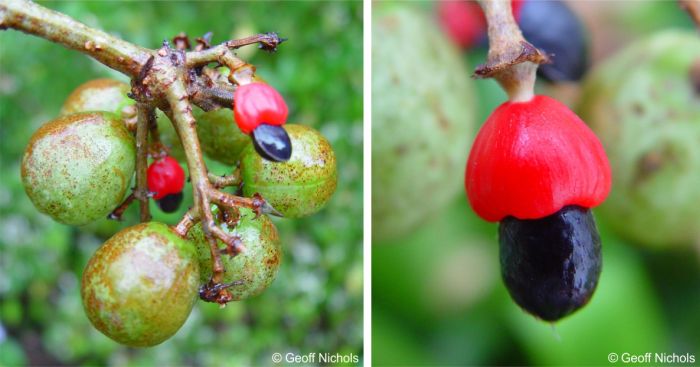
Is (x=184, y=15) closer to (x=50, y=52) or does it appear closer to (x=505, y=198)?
(x=50, y=52)

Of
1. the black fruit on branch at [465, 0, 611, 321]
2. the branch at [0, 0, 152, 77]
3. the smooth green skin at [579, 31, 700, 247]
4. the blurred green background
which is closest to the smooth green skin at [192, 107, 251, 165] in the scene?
the branch at [0, 0, 152, 77]

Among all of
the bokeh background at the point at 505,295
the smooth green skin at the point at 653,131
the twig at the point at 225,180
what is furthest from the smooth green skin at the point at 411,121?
the twig at the point at 225,180

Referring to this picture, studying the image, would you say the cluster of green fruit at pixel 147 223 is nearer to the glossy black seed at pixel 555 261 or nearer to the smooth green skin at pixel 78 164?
the smooth green skin at pixel 78 164

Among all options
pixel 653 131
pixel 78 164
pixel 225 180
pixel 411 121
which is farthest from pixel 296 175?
pixel 653 131

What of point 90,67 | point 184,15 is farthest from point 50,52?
point 184,15

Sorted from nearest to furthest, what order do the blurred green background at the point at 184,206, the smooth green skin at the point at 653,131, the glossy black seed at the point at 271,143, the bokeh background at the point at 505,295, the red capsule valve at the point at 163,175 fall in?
the glossy black seed at the point at 271,143 < the red capsule valve at the point at 163,175 < the smooth green skin at the point at 653,131 < the bokeh background at the point at 505,295 < the blurred green background at the point at 184,206

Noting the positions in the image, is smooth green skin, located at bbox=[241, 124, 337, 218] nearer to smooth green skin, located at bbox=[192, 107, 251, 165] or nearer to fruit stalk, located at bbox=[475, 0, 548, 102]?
smooth green skin, located at bbox=[192, 107, 251, 165]

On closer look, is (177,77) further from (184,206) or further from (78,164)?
(184,206)
